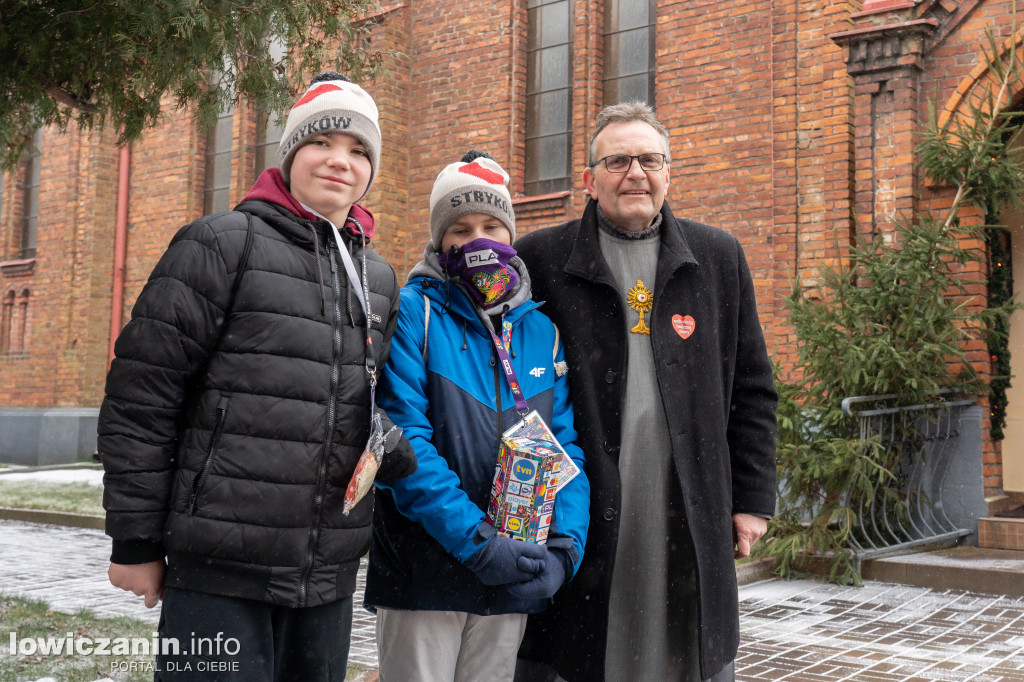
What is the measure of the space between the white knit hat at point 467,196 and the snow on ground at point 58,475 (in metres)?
11.6

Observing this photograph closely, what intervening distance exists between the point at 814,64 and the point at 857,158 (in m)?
1.27

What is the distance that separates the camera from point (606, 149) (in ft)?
9.98

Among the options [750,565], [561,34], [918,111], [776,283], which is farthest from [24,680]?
[561,34]

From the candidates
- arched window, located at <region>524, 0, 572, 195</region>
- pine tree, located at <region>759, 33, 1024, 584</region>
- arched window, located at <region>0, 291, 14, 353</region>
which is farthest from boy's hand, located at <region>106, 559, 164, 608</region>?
arched window, located at <region>0, 291, 14, 353</region>

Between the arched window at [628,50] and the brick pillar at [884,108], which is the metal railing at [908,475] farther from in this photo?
the arched window at [628,50]

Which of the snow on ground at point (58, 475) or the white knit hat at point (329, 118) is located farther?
the snow on ground at point (58, 475)

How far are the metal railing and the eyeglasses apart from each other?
467 centimetres

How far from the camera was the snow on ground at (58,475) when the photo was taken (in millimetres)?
13367

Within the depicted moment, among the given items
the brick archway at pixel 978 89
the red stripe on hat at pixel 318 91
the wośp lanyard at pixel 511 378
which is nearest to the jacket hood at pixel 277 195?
the red stripe on hat at pixel 318 91

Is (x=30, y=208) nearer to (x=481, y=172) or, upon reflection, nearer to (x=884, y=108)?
(x=884, y=108)

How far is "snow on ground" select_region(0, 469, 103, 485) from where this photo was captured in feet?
43.9

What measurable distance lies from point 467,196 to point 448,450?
719 millimetres

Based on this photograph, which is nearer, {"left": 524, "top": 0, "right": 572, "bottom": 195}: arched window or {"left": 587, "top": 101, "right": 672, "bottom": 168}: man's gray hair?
{"left": 587, "top": 101, "right": 672, "bottom": 168}: man's gray hair

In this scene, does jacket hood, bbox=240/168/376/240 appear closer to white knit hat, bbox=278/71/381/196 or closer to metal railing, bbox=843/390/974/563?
white knit hat, bbox=278/71/381/196
